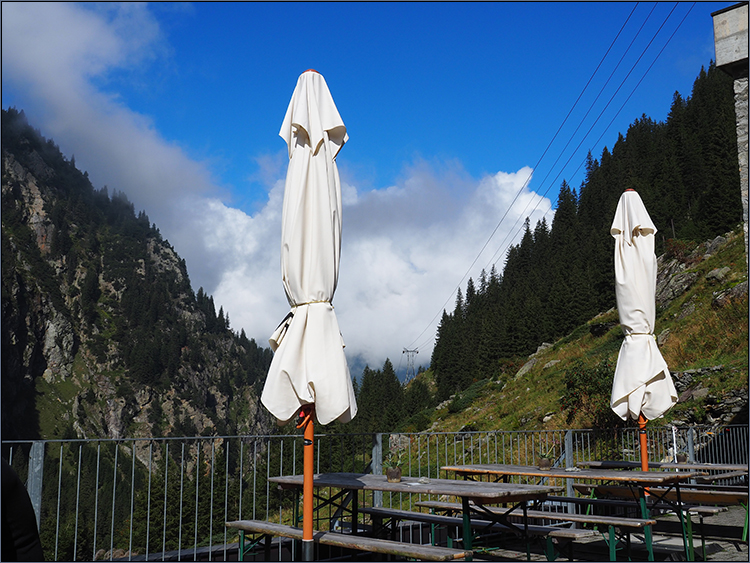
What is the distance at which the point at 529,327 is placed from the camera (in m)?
51.6

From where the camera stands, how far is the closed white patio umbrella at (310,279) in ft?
12.4

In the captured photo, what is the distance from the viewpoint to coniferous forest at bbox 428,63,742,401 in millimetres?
44156

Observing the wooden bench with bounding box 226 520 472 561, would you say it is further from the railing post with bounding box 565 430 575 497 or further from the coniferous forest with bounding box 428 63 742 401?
the coniferous forest with bounding box 428 63 742 401

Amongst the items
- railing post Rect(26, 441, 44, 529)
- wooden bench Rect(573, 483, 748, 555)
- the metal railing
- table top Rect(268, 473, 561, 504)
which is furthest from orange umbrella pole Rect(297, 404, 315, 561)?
wooden bench Rect(573, 483, 748, 555)

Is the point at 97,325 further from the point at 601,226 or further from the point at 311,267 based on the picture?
the point at 311,267

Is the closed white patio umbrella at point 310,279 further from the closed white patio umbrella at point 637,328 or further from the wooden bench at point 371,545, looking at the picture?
the closed white patio umbrella at point 637,328

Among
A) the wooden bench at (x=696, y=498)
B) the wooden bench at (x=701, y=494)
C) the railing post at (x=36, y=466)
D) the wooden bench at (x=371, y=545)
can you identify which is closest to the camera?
the wooden bench at (x=371, y=545)

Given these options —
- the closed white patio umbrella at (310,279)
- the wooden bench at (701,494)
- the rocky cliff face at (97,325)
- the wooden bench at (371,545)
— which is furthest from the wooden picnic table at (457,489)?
the rocky cliff face at (97,325)

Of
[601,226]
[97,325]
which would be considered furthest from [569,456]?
[97,325]

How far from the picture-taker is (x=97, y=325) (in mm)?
133750

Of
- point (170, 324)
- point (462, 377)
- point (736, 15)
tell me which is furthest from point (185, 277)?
point (736, 15)

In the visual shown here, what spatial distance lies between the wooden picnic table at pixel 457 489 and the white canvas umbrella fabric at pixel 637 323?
2.22 m

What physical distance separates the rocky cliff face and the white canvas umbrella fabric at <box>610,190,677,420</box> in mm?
109341

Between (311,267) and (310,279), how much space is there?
3.3 inches
